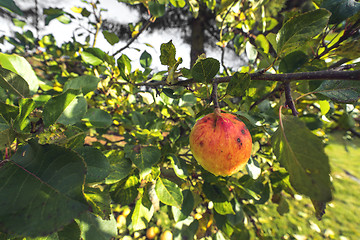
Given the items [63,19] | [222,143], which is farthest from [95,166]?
[63,19]

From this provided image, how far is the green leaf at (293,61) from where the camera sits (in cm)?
64

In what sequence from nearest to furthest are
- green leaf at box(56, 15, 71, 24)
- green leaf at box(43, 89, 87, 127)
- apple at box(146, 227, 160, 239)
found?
green leaf at box(43, 89, 87, 127), green leaf at box(56, 15, 71, 24), apple at box(146, 227, 160, 239)

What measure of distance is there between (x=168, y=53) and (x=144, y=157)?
1.42 feet

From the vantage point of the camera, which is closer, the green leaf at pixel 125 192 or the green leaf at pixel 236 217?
the green leaf at pixel 125 192

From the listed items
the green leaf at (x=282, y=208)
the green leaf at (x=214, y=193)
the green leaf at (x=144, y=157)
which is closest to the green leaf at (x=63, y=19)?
the green leaf at (x=144, y=157)

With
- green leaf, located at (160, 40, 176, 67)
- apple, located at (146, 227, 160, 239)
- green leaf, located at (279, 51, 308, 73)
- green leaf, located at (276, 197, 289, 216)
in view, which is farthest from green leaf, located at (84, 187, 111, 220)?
apple, located at (146, 227, 160, 239)

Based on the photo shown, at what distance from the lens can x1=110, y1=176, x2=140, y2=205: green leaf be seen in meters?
0.76

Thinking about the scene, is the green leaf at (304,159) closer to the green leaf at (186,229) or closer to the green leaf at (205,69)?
the green leaf at (205,69)

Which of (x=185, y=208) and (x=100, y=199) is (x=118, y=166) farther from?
(x=185, y=208)

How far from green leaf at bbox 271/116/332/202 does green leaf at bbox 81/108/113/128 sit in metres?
0.64

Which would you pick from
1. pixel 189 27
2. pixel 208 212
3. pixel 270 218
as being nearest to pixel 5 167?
pixel 208 212

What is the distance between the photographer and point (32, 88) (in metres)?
0.63

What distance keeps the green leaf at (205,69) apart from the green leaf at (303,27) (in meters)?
0.19

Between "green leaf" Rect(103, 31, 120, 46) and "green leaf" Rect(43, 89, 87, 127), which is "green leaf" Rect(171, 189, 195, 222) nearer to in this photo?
"green leaf" Rect(43, 89, 87, 127)
